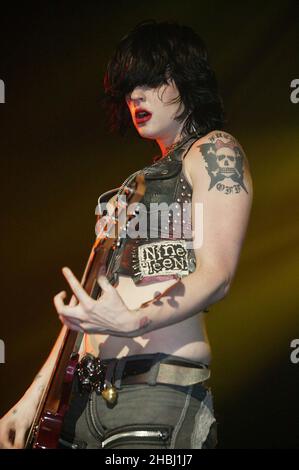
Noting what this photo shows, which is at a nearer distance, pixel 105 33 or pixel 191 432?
pixel 191 432

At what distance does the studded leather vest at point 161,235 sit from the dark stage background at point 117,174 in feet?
7.61

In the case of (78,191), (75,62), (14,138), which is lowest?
(78,191)

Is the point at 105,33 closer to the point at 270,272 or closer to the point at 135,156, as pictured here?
the point at 135,156

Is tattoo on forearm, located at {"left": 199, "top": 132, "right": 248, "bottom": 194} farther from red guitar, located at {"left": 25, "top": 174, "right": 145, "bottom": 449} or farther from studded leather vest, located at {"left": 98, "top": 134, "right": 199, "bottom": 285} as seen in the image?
red guitar, located at {"left": 25, "top": 174, "right": 145, "bottom": 449}

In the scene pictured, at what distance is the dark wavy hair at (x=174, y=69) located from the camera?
2.54m

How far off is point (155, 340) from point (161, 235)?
0.36m

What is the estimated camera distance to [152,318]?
6.06ft

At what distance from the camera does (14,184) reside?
4.48 m

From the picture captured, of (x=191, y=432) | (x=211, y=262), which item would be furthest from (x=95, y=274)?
(x=191, y=432)

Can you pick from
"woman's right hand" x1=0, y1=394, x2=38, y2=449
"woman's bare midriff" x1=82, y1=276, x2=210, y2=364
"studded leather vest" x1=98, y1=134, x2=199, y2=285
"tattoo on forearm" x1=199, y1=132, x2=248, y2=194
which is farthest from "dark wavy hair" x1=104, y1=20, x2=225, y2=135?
"woman's right hand" x1=0, y1=394, x2=38, y2=449

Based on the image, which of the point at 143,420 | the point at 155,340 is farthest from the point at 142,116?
the point at 143,420

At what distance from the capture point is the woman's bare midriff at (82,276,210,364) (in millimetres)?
2123

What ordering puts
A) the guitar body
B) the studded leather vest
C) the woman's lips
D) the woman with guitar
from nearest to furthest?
1. the woman with guitar
2. the guitar body
3. the studded leather vest
4. the woman's lips

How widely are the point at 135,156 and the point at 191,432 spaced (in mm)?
2830
